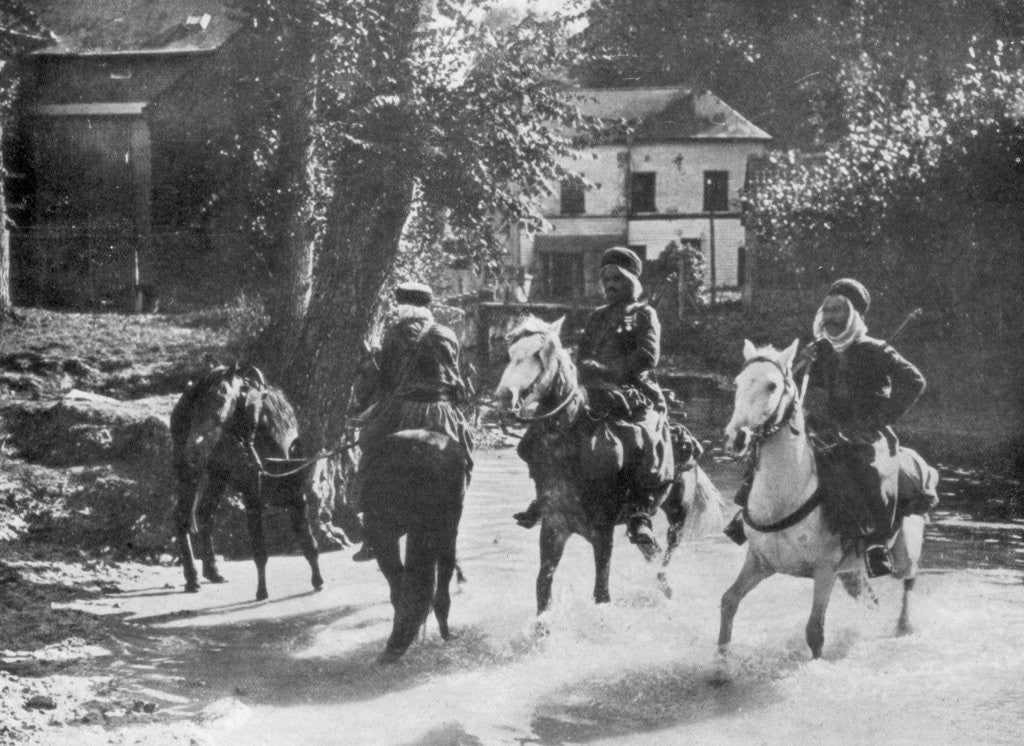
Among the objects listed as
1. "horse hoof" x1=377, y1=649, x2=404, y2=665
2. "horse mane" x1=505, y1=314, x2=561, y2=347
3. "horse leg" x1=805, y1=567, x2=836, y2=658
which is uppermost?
"horse mane" x1=505, y1=314, x2=561, y2=347

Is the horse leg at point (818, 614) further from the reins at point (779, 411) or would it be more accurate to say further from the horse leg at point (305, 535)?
the horse leg at point (305, 535)

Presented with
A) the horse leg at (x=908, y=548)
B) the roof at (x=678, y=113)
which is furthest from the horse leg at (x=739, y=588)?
the roof at (x=678, y=113)

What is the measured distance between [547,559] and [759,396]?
230 cm

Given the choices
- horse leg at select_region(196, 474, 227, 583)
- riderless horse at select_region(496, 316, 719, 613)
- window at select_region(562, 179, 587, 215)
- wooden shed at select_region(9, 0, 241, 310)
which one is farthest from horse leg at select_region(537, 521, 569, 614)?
window at select_region(562, 179, 587, 215)

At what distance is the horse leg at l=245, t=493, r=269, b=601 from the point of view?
10.9 metres

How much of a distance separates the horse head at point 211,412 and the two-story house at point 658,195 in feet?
129

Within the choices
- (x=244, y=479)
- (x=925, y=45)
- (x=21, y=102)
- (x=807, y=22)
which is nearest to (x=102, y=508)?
(x=244, y=479)

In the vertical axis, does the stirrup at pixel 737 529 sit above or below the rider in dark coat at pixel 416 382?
below

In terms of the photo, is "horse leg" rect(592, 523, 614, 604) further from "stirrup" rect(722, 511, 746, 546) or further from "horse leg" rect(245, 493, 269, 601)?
"horse leg" rect(245, 493, 269, 601)

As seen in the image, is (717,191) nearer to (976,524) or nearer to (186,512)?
(976,524)

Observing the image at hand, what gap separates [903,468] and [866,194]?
2118 centimetres

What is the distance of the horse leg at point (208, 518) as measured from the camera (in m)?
11.3

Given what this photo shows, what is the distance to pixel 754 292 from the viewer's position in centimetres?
4181

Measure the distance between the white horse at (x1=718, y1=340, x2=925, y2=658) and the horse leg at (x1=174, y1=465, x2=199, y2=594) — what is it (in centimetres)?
461
